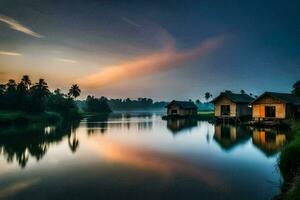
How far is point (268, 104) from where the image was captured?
3966cm

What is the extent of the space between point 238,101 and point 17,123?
156 feet

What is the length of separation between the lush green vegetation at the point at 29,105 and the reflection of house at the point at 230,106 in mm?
43321

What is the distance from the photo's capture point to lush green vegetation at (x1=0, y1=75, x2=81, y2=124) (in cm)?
5941

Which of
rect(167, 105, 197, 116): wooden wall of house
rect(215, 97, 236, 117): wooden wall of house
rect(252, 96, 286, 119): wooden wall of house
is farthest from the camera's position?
rect(167, 105, 197, 116): wooden wall of house

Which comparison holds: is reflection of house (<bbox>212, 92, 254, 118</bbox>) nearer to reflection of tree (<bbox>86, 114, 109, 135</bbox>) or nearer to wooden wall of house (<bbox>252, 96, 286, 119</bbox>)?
wooden wall of house (<bbox>252, 96, 286, 119</bbox>)

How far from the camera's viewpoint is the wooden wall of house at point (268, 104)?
37.7 m

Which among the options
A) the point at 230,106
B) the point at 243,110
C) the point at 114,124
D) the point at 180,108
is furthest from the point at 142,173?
the point at 180,108

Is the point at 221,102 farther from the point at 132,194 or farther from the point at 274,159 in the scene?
the point at 132,194

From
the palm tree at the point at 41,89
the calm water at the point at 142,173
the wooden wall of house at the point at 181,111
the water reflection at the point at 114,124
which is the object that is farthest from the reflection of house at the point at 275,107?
the palm tree at the point at 41,89

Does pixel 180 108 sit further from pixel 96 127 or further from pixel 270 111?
pixel 270 111

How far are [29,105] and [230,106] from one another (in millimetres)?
50186

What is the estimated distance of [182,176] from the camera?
42.3 ft

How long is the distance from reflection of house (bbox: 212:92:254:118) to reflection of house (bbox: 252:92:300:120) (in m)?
6.73

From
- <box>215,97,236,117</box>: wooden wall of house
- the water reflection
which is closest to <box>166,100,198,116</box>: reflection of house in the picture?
the water reflection
